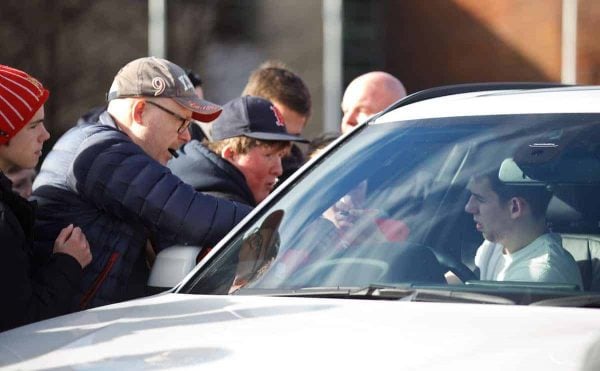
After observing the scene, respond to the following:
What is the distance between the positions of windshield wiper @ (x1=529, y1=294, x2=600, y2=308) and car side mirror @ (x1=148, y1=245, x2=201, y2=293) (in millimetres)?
1124

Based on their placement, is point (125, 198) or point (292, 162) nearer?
point (125, 198)

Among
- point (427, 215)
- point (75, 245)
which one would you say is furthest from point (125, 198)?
point (427, 215)

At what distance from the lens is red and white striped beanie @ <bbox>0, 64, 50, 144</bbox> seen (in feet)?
14.6

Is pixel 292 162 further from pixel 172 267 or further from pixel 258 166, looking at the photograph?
pixel 172 267

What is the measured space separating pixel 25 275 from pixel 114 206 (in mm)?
674

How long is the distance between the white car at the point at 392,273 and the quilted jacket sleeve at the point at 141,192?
614 millimetres

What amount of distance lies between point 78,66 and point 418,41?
9.45 feet

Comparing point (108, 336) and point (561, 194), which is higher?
point (561, 194)

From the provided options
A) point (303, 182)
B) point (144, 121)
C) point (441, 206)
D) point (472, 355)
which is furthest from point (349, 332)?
point (144, 121)

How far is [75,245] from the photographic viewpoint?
4.47 meters

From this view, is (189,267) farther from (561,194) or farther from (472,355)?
(472,355)

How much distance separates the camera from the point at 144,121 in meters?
4.95

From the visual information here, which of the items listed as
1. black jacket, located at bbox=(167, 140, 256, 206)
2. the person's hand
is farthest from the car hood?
black jacket, located at bbox=(167, 140, 256, 206)

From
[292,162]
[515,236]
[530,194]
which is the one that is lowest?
[292,162]
